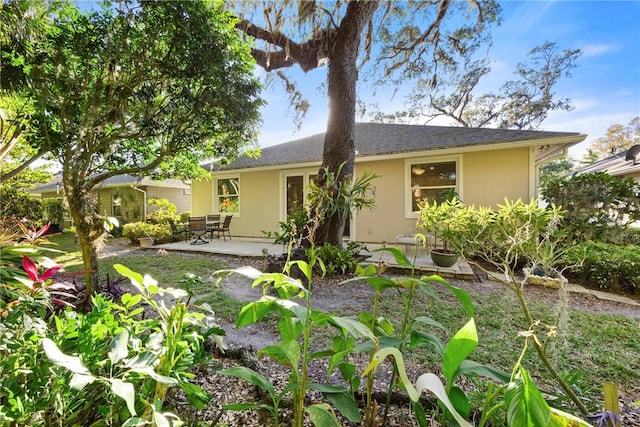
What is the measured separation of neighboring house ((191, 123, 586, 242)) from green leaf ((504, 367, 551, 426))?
6815 mm

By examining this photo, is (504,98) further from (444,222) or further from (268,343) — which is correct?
(268,343)

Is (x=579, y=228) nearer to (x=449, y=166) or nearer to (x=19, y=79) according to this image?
(x=449, y=166)

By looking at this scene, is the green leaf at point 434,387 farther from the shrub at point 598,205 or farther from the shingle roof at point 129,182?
the shingle roof at point 129,182

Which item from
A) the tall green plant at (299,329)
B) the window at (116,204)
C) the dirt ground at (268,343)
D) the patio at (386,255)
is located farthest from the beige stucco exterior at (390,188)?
the window at (116,204)

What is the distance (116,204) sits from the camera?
14805 mm

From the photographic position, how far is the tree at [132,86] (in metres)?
2.82

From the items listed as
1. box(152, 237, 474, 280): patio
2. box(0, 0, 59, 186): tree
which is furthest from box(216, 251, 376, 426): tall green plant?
box(0, 0, 59, 186): tree

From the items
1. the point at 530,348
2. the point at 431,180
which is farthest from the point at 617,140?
the point at 530,348

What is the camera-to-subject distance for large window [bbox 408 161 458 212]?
23.4 feet

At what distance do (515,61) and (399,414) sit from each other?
63.3 feet

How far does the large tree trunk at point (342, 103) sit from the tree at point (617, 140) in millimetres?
25738

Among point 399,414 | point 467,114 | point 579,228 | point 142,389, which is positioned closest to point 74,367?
point 142,389

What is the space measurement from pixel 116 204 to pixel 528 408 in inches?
728

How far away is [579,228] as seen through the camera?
5277mm
